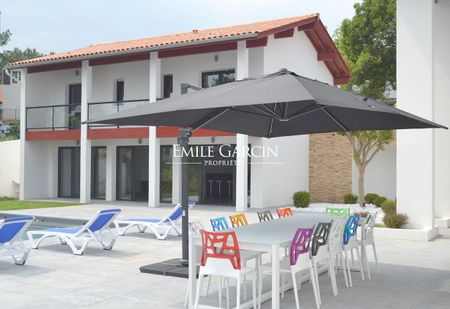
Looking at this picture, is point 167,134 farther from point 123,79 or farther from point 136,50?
point 123,79

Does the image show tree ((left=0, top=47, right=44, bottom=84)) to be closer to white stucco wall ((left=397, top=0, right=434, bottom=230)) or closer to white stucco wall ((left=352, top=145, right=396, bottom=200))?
white stucco wall ((left=352, top=145, right=396, bottom=200))

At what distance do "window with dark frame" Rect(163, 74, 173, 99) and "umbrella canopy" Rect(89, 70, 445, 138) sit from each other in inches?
484

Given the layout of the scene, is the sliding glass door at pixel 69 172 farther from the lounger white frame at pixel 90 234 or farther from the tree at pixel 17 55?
the tree at pixel 17 55

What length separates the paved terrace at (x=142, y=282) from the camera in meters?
6.16

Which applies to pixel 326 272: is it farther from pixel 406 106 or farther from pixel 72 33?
pixel 72 33

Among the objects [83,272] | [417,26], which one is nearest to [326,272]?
[83,272]

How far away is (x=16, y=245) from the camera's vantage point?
830 cm

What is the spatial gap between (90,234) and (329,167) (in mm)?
13862

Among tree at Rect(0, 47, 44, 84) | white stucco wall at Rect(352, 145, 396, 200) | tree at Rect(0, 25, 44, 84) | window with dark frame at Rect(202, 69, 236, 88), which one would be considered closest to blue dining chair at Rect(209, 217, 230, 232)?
window with dark frame at Rect(202, 69, 236, 88)

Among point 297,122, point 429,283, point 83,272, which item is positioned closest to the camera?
point 429,283

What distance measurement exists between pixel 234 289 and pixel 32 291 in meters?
2.60

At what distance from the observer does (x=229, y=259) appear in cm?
540

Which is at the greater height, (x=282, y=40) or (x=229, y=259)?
(x=282, y=40)

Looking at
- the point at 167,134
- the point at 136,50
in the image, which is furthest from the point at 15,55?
the point at 167,134
